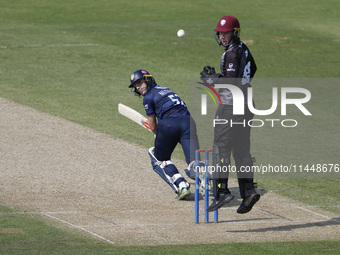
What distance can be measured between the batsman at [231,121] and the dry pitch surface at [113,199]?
1.62 feet

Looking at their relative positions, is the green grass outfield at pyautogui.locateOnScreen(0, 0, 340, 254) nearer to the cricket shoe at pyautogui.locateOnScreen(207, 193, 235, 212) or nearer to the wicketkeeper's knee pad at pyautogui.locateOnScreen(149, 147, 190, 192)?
the cricket shoe at pyautogui.locateOnScreen(207, 193, 235, 212)

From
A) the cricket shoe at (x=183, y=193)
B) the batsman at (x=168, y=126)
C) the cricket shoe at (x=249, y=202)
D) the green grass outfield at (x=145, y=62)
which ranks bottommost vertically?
the cricket shoe at (x=249, y=202)

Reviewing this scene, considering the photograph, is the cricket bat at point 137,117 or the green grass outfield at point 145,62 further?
the cricket bat at point 137,117

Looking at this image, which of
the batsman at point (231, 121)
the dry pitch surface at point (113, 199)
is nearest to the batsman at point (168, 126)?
the dry pitch surface at point (113, 199)

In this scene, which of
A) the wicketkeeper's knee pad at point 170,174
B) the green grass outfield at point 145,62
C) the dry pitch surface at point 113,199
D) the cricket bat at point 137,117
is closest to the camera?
the dry pitch surface at point 113,199

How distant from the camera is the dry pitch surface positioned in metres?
10.1

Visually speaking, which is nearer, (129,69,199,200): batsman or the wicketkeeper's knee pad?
(129,69,199,200): batsman

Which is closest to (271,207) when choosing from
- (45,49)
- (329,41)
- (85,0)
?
(45,49)

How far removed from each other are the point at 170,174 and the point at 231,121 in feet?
6.78

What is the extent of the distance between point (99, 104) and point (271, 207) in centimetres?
773

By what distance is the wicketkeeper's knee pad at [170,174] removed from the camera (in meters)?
11.9

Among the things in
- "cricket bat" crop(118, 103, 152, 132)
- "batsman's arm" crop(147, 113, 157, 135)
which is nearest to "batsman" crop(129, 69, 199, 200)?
"batsman's arm" crop(147, 113, 157, 135)

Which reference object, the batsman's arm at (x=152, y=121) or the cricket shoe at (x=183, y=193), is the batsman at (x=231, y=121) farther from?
the batsman's arm at (x=152, y=121)

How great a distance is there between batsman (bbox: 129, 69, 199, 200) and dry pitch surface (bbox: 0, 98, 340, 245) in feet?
1.18
